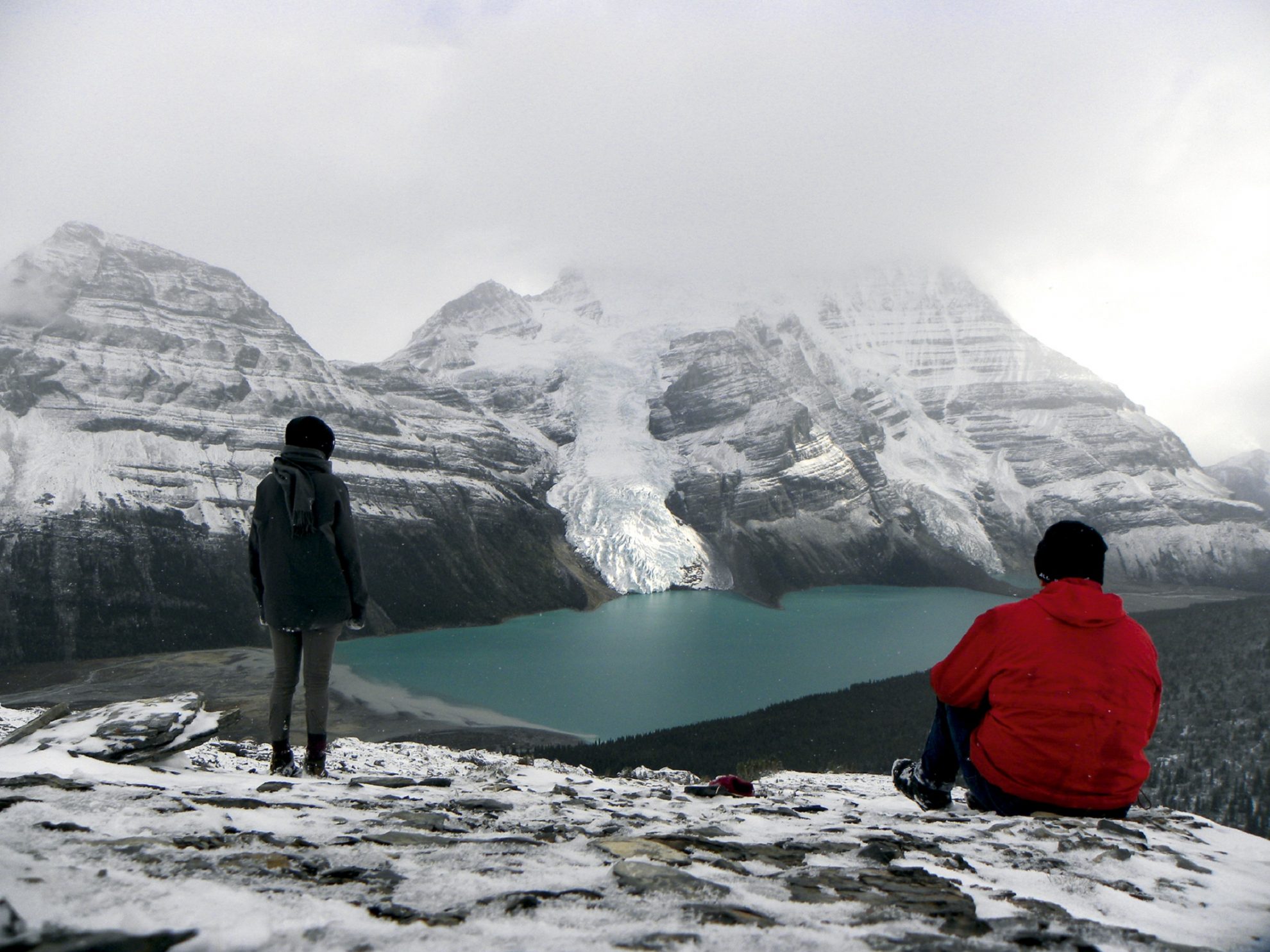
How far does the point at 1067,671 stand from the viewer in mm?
4285

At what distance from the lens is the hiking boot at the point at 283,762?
20.5ft

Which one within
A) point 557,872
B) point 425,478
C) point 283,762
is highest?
point 425,478

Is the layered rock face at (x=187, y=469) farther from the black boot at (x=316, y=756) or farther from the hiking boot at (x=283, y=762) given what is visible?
the black boot at (x=316, y=756)

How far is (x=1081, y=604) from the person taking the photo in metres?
4.36

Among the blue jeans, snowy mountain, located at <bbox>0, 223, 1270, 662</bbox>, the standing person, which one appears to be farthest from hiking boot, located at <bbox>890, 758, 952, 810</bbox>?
snowy mountain, located at <bbox>0, 223, 1270, 662</bbox>

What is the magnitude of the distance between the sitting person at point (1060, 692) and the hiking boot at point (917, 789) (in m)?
0.56

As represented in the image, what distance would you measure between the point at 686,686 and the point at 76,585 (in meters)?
71.4

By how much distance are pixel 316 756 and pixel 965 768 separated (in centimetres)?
492

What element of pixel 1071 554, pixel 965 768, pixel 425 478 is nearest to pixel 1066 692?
pixel 1071 554

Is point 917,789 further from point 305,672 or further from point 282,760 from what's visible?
point 282,760

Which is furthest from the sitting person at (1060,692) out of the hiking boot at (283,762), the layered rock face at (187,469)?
the layered rock face at (187,469)

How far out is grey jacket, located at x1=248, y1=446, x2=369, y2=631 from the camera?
19.2 feet

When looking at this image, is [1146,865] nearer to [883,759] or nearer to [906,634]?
[883,759]

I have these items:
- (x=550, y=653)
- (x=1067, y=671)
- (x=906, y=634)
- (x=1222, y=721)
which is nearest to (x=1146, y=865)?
(x=1067, y=671)
